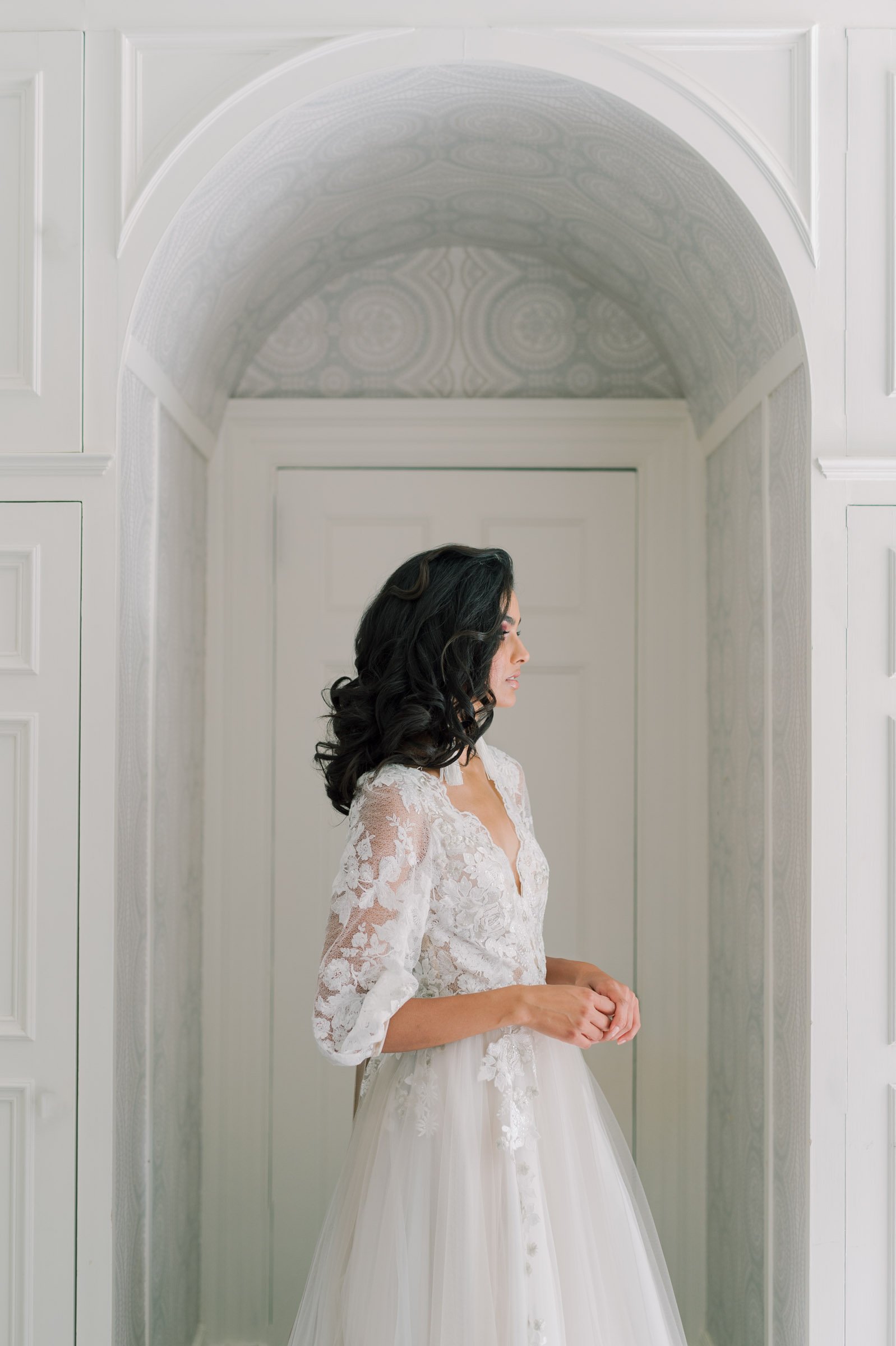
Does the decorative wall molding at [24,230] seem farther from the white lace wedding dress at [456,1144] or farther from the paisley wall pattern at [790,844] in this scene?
the paisley wall pattern at [790,844]

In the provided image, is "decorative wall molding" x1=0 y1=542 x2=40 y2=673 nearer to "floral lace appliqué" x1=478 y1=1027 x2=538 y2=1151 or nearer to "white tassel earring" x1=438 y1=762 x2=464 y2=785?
"white tassel earring" x1=438 y1=762 x2=464 y2=785

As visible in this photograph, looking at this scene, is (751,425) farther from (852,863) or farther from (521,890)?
(521,890)

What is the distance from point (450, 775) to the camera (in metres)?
1.54

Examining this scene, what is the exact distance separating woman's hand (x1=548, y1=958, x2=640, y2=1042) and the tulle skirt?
0.33 ft

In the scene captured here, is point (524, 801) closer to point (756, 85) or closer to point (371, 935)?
point (371, 935)

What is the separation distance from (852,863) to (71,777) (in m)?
1.20

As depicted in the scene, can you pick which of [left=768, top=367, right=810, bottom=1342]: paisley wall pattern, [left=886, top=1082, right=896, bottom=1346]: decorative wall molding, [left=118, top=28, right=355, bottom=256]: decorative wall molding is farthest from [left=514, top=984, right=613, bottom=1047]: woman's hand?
[left=118, top=28, right=355, bottom=256]: decorative wall molding

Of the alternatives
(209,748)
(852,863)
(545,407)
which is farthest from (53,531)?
(852,863)

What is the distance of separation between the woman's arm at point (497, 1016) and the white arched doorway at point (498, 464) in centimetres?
44

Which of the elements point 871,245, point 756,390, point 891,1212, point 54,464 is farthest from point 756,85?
point 891,1212

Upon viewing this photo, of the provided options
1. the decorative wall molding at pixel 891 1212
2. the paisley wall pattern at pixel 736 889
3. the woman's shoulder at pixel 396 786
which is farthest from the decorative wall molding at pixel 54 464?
the decorative wall molding at pixel 891 1212

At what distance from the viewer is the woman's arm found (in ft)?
4.64

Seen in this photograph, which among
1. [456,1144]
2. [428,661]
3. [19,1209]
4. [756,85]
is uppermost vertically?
[756,85]

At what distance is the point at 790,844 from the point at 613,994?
0.44 metres
